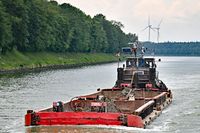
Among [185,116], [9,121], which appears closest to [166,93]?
[185,116]

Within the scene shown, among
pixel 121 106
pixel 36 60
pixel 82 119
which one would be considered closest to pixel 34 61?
pixel 36 60

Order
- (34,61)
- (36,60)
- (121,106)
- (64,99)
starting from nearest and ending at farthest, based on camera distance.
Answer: (121,106) < (64,99) < (34,61) < (36,60)

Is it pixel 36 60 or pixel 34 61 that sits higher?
pixel 36 60

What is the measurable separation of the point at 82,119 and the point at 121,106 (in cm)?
796

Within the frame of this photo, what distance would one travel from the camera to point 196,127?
39281 mm

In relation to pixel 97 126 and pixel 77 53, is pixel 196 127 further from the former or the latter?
pixel 77 53

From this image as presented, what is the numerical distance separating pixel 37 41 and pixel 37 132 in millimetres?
108152

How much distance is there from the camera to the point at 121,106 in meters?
44.3

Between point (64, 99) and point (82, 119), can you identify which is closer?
point (82, 119)

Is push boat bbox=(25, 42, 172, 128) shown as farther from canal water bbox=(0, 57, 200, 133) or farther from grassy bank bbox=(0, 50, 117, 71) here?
grassy bank bbox=(0, 50, 117, 71)

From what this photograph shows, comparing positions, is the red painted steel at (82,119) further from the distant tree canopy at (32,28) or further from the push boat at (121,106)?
the distant tree canopy at (32,28)

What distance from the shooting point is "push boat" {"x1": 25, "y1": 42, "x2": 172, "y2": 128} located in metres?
36.9

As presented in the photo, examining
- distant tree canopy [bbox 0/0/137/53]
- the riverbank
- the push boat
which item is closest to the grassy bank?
the riverbank

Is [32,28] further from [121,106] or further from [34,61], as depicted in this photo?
[121,106]
